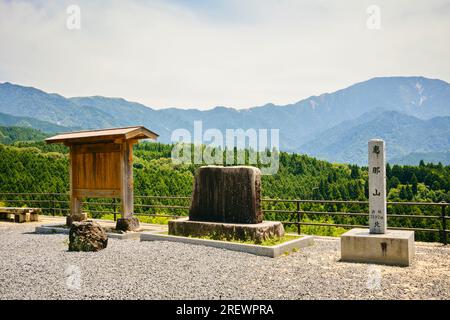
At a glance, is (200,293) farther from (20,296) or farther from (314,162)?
(314,162)

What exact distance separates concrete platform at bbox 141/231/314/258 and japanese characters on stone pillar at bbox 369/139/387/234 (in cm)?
176

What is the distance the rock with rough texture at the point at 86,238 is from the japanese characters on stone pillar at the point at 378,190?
19.3ft

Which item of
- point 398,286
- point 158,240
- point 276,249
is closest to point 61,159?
point 158,240

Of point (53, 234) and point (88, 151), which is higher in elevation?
point (88, 151)

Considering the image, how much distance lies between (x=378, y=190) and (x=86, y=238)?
636 cm

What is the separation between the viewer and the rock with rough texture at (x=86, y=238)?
9766mm

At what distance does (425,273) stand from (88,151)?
971 centimetres

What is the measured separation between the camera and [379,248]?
8523 mm

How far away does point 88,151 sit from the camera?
13297 mm

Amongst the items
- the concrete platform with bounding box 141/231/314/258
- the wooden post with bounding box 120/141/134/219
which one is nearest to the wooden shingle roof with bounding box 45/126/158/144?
the wooden post with bounding box 120/141/134/219

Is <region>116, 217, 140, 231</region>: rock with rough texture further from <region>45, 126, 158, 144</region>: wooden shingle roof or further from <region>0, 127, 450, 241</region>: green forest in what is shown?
<region>0, 127, 450, 241</region>: green forest

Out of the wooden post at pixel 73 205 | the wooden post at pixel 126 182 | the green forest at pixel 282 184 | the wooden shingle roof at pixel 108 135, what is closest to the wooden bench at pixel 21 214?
the wooden post at pixel 73 205

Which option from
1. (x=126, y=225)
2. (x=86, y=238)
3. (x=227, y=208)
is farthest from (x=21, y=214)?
(x=227, y=208)

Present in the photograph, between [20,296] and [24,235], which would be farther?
[24,235]
